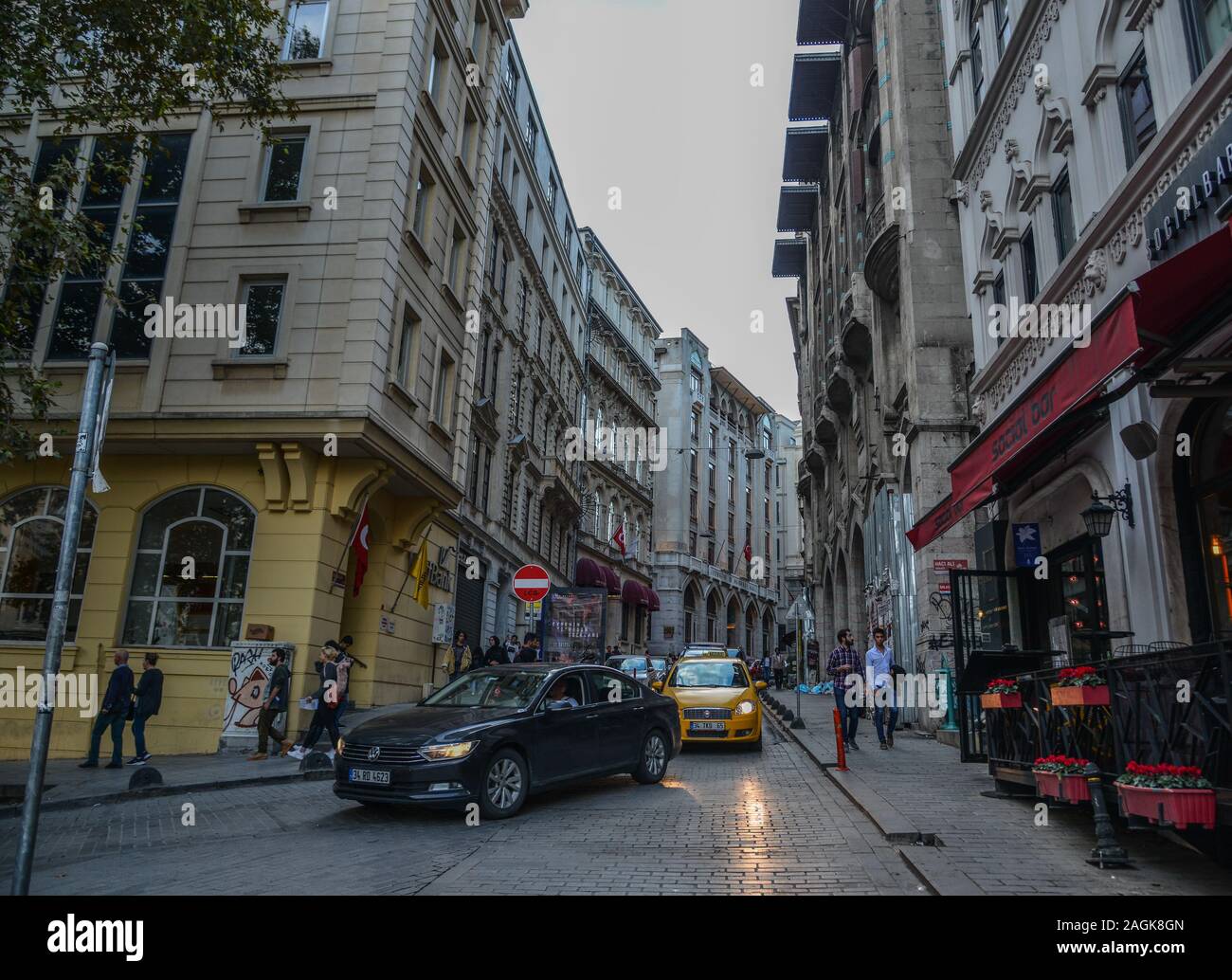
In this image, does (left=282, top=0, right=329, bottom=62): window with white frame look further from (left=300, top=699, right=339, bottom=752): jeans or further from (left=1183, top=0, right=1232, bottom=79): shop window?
(left=1183, top=0, right=1232, bottom=79): shop window

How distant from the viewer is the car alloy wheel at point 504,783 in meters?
8.86

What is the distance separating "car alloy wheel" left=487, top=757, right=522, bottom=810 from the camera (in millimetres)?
8859

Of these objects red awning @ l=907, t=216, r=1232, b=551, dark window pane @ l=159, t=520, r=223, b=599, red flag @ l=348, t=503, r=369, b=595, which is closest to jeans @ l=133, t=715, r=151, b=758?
dark window pane @ l=159, t=520, r=223, b=599

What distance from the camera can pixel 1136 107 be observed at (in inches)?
404

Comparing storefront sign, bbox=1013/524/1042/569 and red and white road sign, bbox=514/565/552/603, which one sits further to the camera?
red and white road sign, bbox=514/565/552/603

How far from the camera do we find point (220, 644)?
15.1 meters

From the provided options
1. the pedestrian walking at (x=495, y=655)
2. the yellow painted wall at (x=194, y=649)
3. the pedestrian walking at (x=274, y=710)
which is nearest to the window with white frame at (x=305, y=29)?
the yellow painted wall at (x=194, y=649)

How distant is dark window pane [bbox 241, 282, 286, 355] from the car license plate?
933 centimetres

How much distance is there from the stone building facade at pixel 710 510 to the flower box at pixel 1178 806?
5022cm

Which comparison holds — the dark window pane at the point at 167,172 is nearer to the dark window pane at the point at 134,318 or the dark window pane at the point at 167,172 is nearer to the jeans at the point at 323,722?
the dark window pane at the point at 134,318

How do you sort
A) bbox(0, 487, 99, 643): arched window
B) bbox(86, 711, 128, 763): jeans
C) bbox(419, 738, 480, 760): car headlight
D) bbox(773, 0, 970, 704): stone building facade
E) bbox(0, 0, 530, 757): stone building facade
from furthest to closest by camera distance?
bbox(773, 0, 970, 704): stone building facade → bbox(0, 487, 99, 643): arched window → bbox(0, 0, 530, 757): stone building facade → bbox(86, 711, 128, 763): jeans → bbox(419, 738, 480, 760): car headlight

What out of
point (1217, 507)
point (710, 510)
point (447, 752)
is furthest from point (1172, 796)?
point (710, 510)
